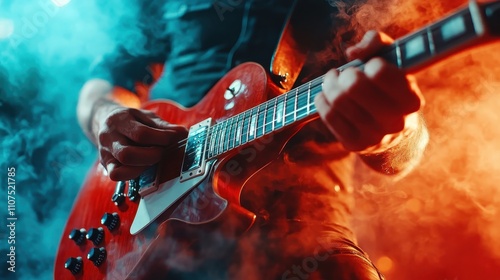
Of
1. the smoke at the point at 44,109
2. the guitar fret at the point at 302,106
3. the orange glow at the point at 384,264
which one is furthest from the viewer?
the smoke at the point at 44,109

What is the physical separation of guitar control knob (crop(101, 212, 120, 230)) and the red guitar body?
0.03 feet

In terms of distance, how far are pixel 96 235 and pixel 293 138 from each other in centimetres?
54

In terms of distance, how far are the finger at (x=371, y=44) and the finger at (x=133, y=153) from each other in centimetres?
53

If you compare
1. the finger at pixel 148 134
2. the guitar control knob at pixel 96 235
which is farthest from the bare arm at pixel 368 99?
the guitar control knob at pixel 96 235

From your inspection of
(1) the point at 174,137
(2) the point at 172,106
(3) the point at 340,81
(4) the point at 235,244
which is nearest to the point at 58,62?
(2) the point at 172,106

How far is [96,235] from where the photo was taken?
3.19 ft

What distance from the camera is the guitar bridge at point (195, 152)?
839 mm

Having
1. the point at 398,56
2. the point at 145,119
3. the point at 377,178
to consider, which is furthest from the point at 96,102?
the point at 398,56

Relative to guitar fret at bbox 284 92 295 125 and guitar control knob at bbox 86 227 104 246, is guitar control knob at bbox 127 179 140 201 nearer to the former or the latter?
guitar control knob at bbox 86 227 104 246

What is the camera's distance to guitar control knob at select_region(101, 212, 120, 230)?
94 centimetres

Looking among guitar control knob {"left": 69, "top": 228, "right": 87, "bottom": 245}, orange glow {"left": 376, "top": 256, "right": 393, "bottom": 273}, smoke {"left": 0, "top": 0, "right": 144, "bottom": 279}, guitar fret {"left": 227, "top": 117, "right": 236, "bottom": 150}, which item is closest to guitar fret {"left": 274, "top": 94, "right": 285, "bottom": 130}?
guitar fret {"left": 227, "top": 117, "right": 236, "bottom": 150}

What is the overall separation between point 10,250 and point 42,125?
54 cm

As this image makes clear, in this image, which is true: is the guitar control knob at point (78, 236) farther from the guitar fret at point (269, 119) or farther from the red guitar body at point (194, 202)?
the guitar fret at point (269, 119)

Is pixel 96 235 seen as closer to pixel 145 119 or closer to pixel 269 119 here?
pixel 145 119
